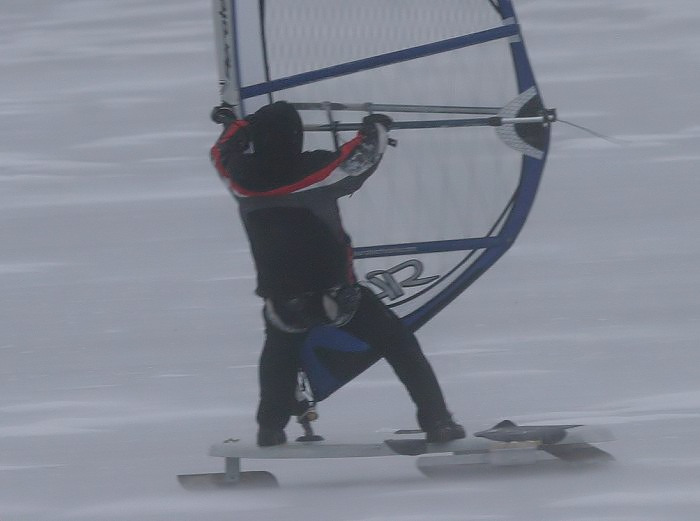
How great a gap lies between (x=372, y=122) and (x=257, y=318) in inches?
66.5

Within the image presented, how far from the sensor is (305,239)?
367 centimetres

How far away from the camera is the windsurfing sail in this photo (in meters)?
4.05

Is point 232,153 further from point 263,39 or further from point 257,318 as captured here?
point 257,318

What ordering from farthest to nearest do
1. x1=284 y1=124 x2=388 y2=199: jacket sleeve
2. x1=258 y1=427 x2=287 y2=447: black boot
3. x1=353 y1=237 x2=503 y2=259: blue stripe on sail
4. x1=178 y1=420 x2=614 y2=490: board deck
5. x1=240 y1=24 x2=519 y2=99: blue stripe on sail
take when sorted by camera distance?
x1=353 y1=237 x2=503 y2=259: blue stripe on sail
x1=240 y1=24 x2=519 y2=99: blue stripe on sail
x1=258 y1=427 x2=287 y2=447: black boot
x1=178 y1=420 x2=614 y2=490: board deck
x1=284 y1=124 x2=388 y2=199: jacket sleeve

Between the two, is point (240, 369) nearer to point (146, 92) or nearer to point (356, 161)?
point (356, 161)

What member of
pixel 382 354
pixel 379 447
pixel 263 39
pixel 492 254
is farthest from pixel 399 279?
pixel 263 39

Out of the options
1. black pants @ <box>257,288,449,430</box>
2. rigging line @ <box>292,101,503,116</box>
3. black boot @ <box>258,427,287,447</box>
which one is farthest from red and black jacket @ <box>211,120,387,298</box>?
black boot @ <box>258,427,287,447</box>

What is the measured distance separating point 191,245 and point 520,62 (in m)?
2.41

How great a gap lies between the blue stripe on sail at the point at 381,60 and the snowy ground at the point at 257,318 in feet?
3.23

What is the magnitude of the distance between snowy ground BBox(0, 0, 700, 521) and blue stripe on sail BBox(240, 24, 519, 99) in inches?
38.8

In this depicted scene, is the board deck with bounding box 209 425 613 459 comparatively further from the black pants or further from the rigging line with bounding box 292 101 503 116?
the rigging line with bounding box 292 101 503 116

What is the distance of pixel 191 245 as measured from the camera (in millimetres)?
6105

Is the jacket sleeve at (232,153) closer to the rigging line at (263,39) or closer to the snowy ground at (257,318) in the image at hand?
the rigging line at (263,39)

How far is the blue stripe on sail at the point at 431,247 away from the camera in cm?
414
